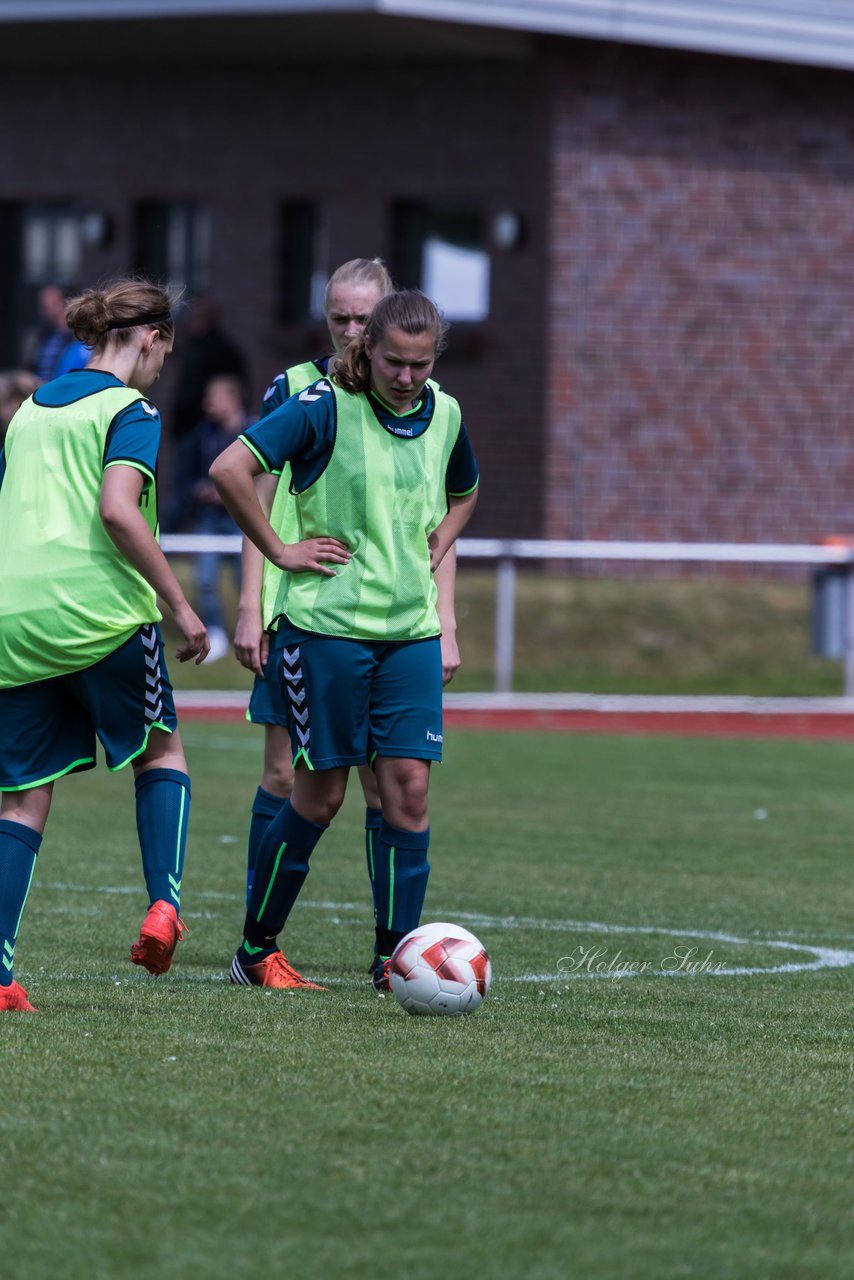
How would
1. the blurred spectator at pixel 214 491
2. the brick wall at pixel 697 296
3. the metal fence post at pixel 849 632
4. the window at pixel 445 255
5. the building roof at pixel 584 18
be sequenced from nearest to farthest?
1. the blurred spectator at pixel 214 491
2. the metal fence post at pixel 849 632
3. the building roof at pixel 584 18
4. the brick wall at pixel 697 296
5. the window at pixel 445 255

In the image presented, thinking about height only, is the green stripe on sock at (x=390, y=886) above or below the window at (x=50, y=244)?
below

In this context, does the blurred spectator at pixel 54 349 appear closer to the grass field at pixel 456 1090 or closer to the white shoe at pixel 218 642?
the white shoe at pixel 218 642

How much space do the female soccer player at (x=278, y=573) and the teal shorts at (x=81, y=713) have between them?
588 millimetres

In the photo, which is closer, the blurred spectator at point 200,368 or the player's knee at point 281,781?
the player's knee at point 281,781

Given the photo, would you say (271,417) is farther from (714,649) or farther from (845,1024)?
(714,649)

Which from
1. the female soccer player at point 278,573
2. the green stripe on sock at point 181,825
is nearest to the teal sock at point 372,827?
the female soccer player at point 278,573

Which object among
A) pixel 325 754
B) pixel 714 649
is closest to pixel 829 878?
pixel 325 754

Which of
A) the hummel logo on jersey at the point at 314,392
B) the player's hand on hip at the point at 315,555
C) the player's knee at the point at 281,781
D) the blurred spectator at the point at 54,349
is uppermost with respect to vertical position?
the blurred spectator at the point at 54,349

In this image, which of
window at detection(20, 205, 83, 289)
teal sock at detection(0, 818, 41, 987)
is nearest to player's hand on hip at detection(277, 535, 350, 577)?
teal sock at detection(0, 818, 41, 987)

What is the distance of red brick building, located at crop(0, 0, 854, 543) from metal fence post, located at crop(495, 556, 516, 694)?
3187 mm

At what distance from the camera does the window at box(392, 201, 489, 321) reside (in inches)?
861

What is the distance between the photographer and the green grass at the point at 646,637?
1856 cm

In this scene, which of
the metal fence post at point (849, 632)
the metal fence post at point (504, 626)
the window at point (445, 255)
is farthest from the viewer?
the window at point (445, 255)

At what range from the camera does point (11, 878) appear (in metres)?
5.64
